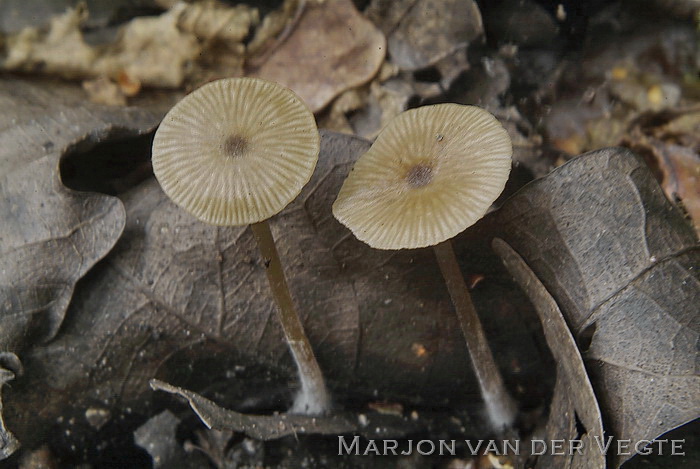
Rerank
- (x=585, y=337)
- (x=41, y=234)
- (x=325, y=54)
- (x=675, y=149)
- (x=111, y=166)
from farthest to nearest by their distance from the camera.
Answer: (x=325, y=54) → (x=675, y=149) → (x=111, y=166) → (x=41, y=234) → (x=585, y=337)

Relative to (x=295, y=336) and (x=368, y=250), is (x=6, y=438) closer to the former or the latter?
(x=295, y=336)

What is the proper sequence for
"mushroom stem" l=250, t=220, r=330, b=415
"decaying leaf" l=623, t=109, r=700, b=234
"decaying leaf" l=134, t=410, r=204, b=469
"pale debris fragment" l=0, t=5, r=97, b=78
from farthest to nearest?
"pale debris fragment" l=0, t=5, r=97, b=78
"decaying leaf" l=623, t=109, r=700, b=234
"decaying leaf" l=134, t=410, r=204, b=469
"mushroom stem" l=250, t=220, r=330, b=415

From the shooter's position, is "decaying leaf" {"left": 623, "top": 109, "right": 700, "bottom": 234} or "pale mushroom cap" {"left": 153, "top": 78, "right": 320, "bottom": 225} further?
"decaying leaf" {"left": 623, "top": 109, "right": 700, "bottom": 234}

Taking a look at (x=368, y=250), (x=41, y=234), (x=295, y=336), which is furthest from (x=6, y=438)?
(x=368, y=250)

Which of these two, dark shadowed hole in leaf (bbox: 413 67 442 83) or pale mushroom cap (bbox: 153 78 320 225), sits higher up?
pale mushroom cap (bbox: 153 78 320 225)

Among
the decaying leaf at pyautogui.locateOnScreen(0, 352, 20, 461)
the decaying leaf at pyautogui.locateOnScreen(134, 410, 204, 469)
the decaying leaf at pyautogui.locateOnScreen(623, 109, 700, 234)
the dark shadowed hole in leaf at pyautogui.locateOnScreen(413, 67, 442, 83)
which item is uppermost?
the dark shadowed hole in leaf at pyautogui.locateOnScreen(413, 67, 442, 83)

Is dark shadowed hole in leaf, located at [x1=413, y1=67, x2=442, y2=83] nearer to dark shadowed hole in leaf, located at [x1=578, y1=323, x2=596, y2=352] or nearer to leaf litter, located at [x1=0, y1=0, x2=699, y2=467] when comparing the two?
leaf litter, located at [x1=0, y1=0, x2=699, y2=467]

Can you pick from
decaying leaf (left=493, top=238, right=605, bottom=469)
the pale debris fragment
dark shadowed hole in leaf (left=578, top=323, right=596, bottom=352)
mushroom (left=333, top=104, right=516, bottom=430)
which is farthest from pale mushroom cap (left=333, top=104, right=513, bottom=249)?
the pale debris fragment

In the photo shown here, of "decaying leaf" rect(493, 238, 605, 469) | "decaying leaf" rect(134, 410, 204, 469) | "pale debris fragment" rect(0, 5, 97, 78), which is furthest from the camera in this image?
"pale debris fragment" rect(0, 5, 97, 78)
